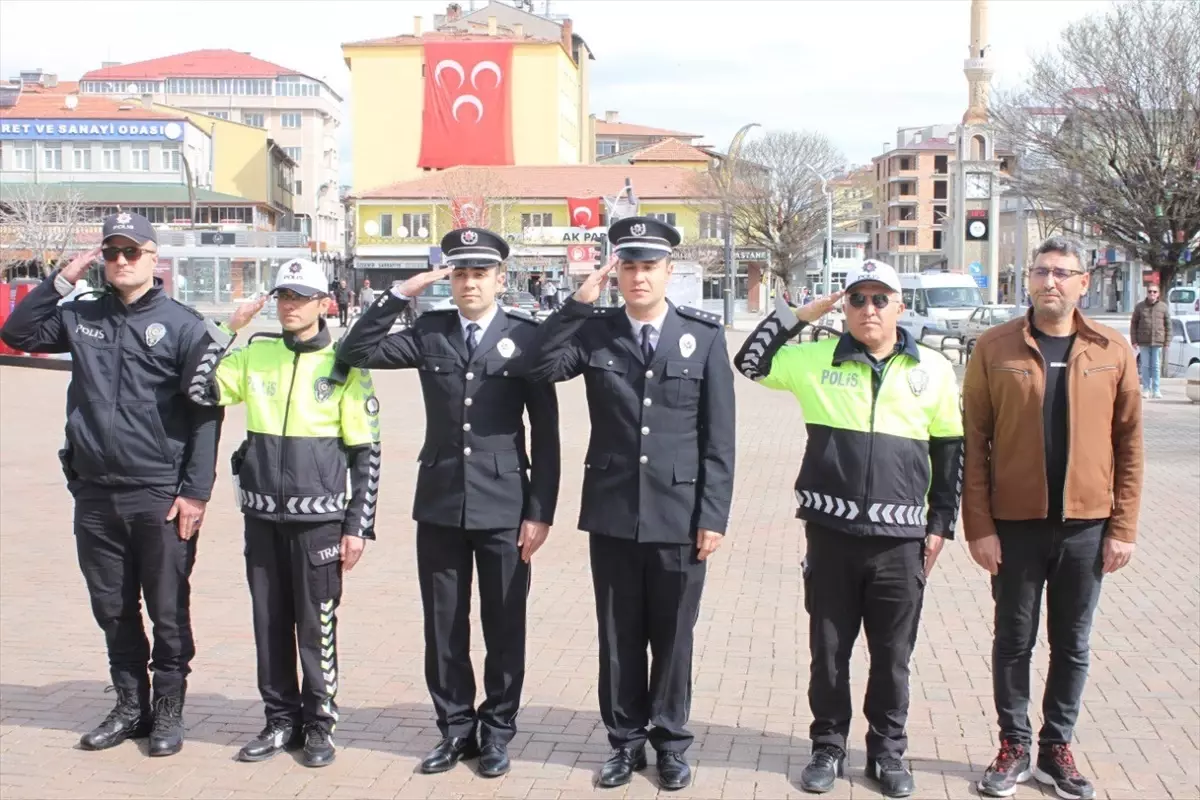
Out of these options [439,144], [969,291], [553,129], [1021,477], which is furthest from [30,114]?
[1021,477]

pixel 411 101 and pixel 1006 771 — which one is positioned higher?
pixel 411 101

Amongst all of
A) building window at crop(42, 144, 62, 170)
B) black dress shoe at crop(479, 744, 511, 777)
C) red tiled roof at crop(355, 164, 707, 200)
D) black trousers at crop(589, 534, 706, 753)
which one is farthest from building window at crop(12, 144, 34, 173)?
black trousers at crop(589, 534, 706, 753)

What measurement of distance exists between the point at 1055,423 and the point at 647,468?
4.76 feet

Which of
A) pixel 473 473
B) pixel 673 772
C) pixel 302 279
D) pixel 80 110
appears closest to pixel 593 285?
pixel 473 473

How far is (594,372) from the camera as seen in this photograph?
488 centimetres

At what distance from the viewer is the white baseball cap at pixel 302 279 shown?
16.5 feet

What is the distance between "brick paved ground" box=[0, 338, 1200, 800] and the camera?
16.3 feet

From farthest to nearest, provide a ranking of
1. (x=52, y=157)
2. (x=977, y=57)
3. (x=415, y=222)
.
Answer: (x=977, y=57)
(x=52, y=157)
(x=415, y=222)

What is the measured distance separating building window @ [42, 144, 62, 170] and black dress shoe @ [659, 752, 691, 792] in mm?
81188

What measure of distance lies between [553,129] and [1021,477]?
278 ft

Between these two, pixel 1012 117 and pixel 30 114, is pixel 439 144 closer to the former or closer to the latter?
pixel 30 114

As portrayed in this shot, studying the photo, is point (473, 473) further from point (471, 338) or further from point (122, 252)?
point (122, 252)

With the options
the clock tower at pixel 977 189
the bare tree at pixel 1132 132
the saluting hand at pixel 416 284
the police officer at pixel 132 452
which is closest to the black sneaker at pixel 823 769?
the saluting hand at pixel 416 284

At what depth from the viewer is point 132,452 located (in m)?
5.08
